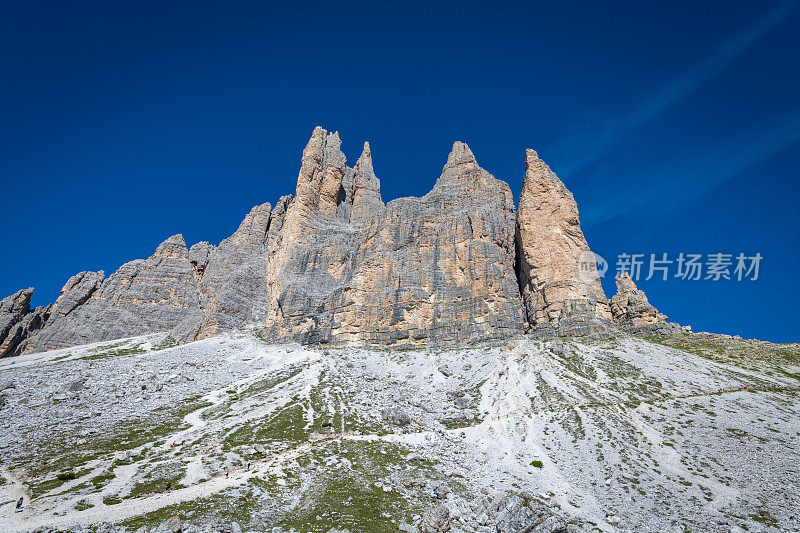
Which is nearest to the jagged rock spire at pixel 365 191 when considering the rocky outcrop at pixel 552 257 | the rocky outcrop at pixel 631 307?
the rocky outcrop at pixel 552 257

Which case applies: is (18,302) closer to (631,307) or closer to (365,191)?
(365,191)

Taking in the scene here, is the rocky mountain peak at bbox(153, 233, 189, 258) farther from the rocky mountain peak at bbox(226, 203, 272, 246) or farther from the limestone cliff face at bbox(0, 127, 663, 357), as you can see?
the rocky mountain peak at bbox(226, 203, 272, 246)

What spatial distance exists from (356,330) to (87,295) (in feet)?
395

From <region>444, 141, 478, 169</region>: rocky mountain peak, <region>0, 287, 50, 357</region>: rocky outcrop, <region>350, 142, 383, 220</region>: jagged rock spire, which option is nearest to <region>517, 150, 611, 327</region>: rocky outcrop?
<region>444, 141, 478, 169</region>: rocky mountain peak

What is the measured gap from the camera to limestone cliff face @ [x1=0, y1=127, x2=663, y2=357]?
99312mm

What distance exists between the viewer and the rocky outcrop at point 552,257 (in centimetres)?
9206

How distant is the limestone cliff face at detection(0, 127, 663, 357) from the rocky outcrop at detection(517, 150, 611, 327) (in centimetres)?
32

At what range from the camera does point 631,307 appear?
92.8 m

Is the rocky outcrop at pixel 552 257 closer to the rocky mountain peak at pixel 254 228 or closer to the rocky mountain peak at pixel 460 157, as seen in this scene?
the rocky mountain peak at pixel 460 157

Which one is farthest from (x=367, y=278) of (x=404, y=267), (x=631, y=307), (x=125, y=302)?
(x=125, y=302)

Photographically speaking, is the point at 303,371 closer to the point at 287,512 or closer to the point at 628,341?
the point at 287,512

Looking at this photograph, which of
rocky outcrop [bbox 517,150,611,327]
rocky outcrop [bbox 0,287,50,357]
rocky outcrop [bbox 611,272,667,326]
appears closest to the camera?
rocky outcrop [bbox 611,272,667,326]

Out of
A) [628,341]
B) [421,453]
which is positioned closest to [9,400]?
[421,453]

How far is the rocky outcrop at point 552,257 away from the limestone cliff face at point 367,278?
0.32 metres
